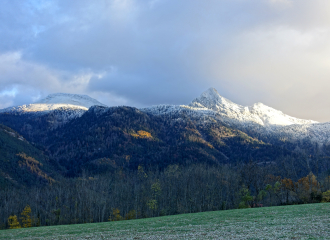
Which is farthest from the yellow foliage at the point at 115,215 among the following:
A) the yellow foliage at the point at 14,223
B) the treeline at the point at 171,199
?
the yellow foliage at the point at 14,223

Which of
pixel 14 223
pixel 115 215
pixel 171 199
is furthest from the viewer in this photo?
pixel 171 199

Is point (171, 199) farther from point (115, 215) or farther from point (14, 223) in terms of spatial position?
point (14, 223)

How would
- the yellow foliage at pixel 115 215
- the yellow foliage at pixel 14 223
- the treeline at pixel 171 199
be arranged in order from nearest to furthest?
1. the treeline at pixel 171 199
2. the yellow foliage at pixel 115 215
3. the yellow foliage at pixel 14 223

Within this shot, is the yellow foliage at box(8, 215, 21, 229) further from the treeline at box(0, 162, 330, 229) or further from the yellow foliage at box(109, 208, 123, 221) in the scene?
the yellow foliage at box(109, 208, 123, 221)

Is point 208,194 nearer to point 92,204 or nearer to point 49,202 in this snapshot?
point 92,204

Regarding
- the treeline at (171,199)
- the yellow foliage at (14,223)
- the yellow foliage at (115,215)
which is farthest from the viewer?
the yellow foliage at (14,223)

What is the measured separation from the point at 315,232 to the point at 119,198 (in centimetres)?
11855

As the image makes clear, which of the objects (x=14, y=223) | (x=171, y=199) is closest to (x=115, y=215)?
(x=171, y=199)

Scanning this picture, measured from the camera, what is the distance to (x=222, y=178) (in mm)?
133625

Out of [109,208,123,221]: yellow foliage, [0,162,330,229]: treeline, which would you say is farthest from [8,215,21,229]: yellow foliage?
[109,208,123,221]: yellow foliage

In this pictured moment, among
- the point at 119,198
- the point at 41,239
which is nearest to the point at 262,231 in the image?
the point at 41,239

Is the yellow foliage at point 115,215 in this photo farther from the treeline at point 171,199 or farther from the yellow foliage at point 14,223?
the yellow foliage at point 14,223

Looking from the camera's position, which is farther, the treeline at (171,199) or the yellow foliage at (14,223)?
the yellow foliage at (14,223)

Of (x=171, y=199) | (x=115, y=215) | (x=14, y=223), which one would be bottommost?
(x=14, y=223)
